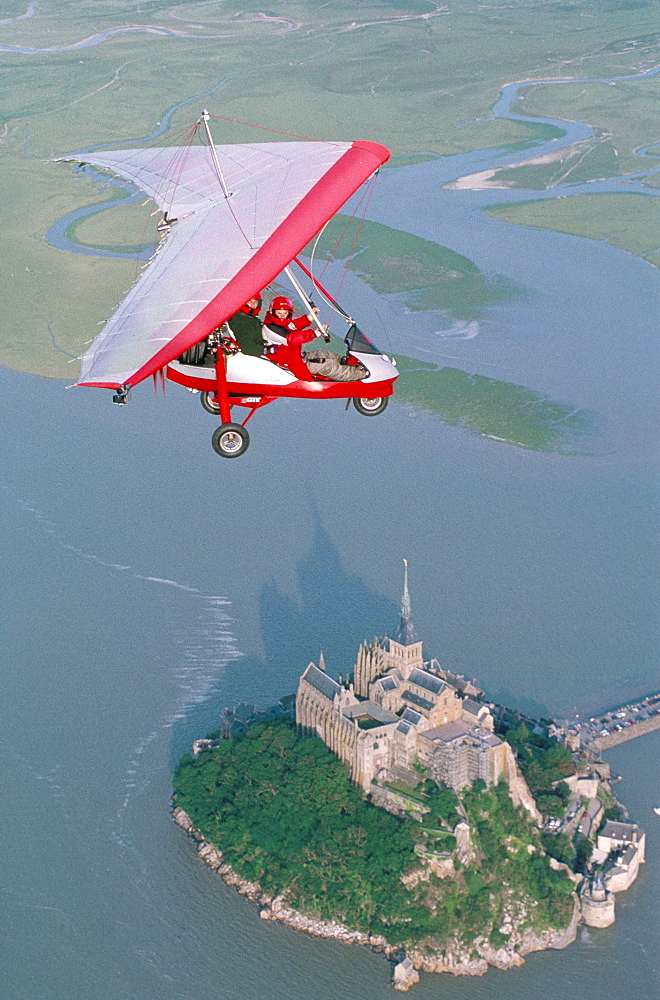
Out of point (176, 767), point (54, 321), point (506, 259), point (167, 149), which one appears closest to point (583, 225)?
point (506, 259)

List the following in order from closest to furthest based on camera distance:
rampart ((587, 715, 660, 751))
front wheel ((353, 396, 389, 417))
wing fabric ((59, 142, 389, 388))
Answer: wing fabric ((59, 142, 389, 388))
front wheel ((353, 396, 389, 417))
rampart ((587, 715, 660, 751))

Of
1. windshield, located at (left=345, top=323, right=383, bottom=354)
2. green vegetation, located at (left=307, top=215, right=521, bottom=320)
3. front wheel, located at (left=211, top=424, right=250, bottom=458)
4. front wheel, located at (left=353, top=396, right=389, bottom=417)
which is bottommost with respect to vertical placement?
green vegetation, located at (left=307, top=215, right=521, bottom=320)

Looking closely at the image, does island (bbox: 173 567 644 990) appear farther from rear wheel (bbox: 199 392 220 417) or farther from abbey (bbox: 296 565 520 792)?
rear wheel (bbox: 199 392 220 417)

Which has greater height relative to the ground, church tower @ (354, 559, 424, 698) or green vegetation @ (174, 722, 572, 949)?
church tower @ (354, 559, 424, 698)

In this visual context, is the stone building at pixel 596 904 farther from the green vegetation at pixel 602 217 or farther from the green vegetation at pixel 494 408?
the green vegetation at pixel 602 217

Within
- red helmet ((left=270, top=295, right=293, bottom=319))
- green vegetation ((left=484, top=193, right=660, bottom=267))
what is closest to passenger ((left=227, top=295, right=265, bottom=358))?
red helmet ((left=270, top=295, right=293, bottom=319))

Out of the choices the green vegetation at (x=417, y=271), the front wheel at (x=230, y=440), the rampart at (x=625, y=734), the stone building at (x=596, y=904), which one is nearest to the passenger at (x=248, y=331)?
the front wheel at (x=230, y=440)
